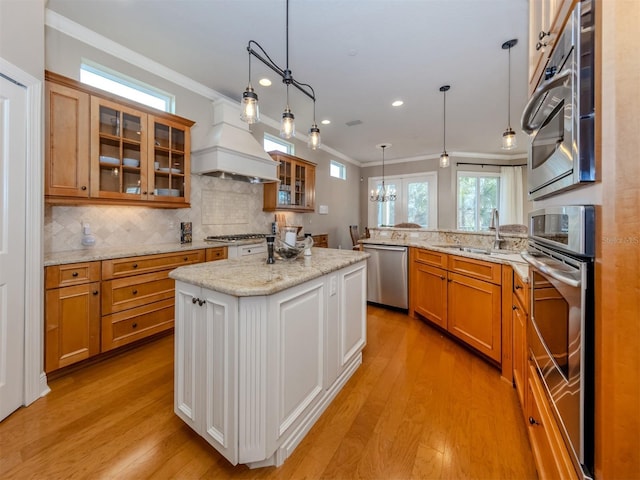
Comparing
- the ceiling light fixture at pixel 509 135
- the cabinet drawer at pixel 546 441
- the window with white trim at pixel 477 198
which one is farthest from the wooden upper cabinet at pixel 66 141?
the window with white trim at pixel 477 198

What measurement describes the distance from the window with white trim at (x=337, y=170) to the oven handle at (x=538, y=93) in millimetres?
5368

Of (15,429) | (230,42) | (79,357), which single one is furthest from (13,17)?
(15,429)

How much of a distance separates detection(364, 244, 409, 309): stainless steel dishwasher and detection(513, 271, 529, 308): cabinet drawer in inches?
61.1

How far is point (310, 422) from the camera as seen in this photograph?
155 centimetres

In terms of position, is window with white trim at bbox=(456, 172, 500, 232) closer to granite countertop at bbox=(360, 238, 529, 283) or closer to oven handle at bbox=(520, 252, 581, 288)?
granite countertop at bbox=(360, 238, 529, 283)

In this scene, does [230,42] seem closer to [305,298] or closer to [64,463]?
[305,298]

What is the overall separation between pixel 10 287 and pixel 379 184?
7.04 m

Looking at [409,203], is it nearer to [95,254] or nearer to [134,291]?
[134,291]

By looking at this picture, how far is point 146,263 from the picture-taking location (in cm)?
242

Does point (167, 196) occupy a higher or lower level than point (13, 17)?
lower

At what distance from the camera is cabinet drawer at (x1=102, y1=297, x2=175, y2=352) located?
220 cm

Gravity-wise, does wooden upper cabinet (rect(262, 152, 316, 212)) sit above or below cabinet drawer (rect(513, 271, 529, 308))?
above

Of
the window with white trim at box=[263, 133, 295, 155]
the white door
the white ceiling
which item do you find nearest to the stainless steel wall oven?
the white ceiling

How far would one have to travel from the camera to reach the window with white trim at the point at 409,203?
6758 mm
